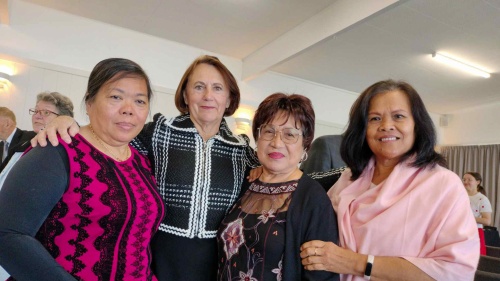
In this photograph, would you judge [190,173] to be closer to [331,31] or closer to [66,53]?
[331,31]

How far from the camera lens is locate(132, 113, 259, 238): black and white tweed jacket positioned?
1521 millimetres

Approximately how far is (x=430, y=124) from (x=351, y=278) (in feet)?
2.23

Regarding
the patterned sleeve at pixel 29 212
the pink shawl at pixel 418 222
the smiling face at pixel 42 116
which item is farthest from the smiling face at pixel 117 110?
the smiling face at pixel 42 116

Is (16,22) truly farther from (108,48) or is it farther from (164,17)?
(164,17)

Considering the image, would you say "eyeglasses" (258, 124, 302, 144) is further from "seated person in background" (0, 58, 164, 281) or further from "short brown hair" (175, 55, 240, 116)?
"seated person in background" (0, 58, 164, 281)

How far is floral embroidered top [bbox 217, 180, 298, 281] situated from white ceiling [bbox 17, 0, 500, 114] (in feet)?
9.04

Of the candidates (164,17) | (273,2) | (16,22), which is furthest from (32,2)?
(273,2)

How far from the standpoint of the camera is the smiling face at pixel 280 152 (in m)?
1.45

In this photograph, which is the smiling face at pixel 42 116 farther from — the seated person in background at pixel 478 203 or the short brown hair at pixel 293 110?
the seated person in background at pixel 478 203

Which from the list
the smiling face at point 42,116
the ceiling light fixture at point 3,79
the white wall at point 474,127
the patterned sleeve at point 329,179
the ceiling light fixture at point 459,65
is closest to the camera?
the patterned sleeve at point 329,179

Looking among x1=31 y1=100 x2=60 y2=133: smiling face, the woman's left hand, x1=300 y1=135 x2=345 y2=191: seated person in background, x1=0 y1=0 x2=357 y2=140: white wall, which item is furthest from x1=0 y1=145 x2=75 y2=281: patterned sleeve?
x1=0 y1=0 x2=357 y2=140: white wall

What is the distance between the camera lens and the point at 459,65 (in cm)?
578

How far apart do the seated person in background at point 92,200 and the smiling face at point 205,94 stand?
0.27m

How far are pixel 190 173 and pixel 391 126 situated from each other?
864mm
